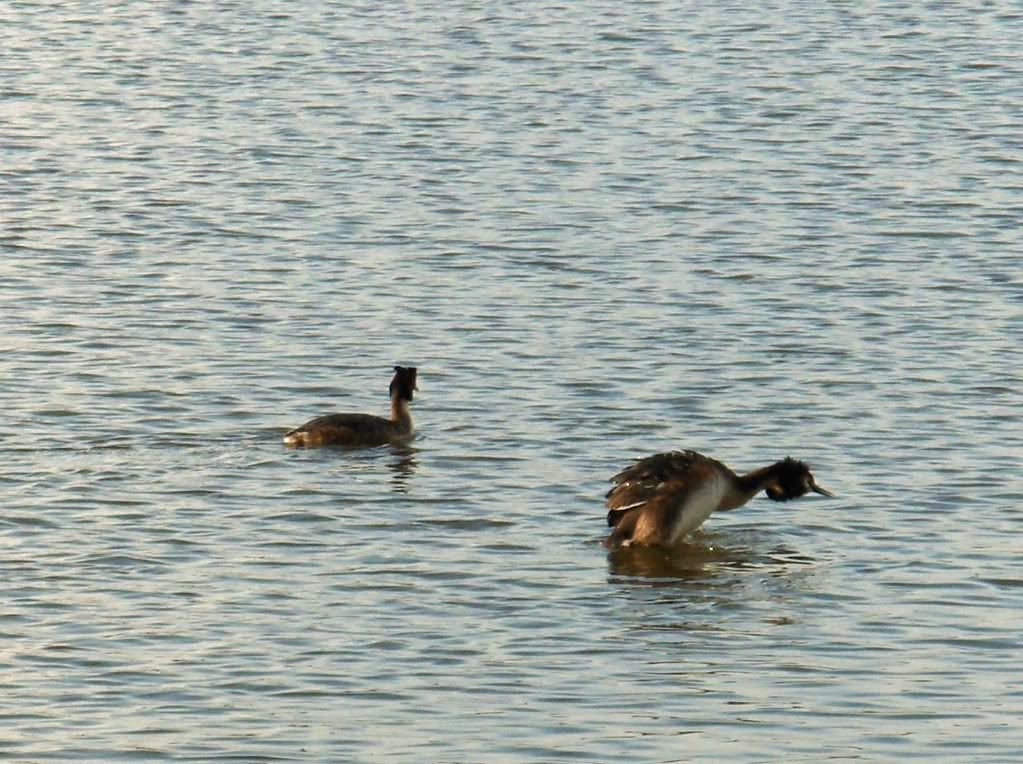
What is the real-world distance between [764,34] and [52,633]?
25.8m

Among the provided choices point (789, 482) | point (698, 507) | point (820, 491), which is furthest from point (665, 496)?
point (820, 491)

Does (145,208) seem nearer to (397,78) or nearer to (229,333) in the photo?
(229,333)

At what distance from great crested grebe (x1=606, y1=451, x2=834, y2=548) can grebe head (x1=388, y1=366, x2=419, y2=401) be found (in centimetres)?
303

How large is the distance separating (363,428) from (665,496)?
307cm

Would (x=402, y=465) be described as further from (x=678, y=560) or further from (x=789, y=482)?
(x=789, y=482)

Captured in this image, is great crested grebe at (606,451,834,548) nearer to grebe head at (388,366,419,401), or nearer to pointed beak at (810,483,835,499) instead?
pointed beak at (810,483,835,499)

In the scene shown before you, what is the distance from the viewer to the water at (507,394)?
11117 millimetres

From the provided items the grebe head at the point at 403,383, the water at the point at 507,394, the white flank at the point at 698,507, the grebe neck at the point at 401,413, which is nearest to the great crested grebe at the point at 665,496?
the white flank at the point at 698,507

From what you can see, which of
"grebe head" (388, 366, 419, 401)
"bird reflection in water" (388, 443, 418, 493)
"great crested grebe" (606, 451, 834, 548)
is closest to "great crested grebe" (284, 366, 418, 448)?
"grebe head" (388, 366, 419, 401)

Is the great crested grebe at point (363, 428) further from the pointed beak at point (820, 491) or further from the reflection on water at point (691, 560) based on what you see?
the pointed beak at point (820, 491)

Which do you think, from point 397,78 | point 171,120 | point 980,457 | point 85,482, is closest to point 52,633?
point 85,482

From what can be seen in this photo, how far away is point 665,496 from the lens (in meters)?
13.9

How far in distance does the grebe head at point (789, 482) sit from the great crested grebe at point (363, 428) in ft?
10.2

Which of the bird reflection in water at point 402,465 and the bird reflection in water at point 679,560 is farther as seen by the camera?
the bird reflection in water at point 402,465
